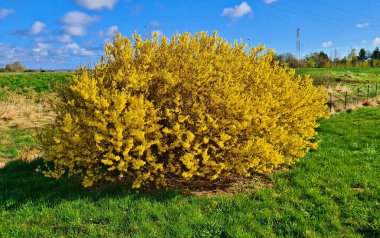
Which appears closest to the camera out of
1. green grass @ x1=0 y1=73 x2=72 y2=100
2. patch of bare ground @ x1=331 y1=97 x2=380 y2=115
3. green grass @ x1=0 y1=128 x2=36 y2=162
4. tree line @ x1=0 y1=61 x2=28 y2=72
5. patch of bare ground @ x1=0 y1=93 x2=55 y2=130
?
green grass @ x1=0 y1=128 x2=36 y2=162

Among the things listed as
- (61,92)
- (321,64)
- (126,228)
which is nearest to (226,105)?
(126,228)

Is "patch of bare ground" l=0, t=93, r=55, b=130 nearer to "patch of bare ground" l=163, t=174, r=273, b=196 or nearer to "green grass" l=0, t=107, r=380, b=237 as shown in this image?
"green grass" l=0, t=107, r=380, b=237

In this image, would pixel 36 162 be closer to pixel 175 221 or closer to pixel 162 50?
pixel 162 50

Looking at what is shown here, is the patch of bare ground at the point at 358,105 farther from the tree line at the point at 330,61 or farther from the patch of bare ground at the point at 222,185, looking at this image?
the tree line at the point at 330,61

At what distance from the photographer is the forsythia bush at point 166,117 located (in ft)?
18.6

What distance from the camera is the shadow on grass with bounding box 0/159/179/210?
585 centimetres

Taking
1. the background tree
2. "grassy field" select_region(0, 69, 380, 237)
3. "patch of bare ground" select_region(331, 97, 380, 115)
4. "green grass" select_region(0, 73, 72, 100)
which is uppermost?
the background tree

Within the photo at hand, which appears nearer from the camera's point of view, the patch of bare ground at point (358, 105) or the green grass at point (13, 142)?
the green grass at point (13, 142)

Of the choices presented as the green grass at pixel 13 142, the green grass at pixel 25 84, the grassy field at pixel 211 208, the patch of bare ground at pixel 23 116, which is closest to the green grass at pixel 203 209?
the grassy field at pixel 211 208

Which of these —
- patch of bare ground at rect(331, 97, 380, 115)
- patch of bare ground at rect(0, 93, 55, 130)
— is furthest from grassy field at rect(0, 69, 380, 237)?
patch of bare ground at rect(331, 97, 380, 115)

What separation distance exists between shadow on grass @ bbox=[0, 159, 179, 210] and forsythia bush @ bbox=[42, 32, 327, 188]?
26 cm

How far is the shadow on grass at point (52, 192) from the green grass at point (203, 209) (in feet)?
0.05

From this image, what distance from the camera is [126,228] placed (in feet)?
16.0

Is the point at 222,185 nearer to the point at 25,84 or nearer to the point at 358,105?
the point at 358,105
